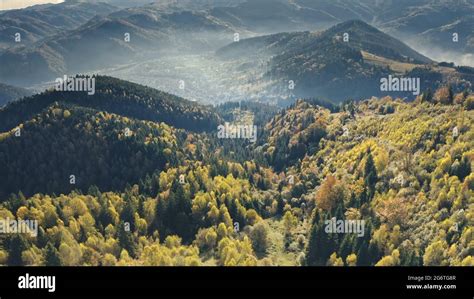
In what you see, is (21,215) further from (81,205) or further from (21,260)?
(21,260)

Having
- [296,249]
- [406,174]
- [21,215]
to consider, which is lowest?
[296,249]

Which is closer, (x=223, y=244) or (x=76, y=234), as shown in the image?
(x=223, y=244)
